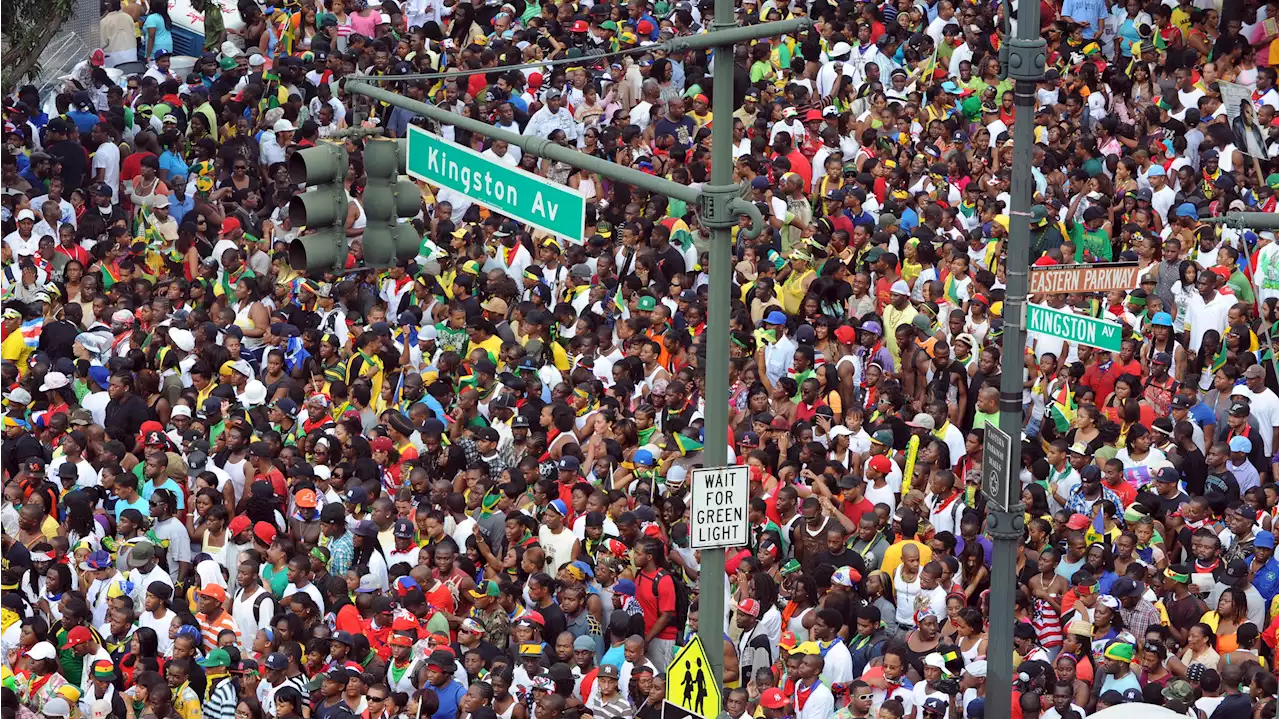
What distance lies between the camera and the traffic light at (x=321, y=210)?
12.4 metres

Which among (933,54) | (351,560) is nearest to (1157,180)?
(933,54)

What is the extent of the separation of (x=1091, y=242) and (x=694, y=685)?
35.4ft

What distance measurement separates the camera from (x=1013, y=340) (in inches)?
545

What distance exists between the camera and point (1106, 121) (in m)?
23.8

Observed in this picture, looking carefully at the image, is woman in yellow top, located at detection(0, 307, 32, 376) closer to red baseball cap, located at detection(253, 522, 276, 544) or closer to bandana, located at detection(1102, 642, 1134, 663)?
red baseball cap, located at detection(253, 522, 276, 544)

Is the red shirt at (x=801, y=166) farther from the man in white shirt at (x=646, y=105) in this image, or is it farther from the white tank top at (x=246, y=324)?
the white tank top at (x=246, y=324)

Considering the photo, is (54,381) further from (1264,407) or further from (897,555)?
(1264,407)

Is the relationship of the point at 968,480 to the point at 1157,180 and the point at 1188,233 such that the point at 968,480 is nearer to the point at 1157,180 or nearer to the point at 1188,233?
the point at 1188,233

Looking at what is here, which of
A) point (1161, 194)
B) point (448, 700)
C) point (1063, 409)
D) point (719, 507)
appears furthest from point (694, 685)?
point (1161, 194)

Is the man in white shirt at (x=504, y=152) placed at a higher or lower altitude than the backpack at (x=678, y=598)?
higher

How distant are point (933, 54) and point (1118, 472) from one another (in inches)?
391

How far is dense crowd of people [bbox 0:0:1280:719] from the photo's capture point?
15586 millimetres

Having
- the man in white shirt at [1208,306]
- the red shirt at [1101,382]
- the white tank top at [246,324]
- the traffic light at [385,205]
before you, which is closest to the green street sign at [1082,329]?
the traffic light at [385,205]

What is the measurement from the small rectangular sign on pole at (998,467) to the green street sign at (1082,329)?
2.46ft
